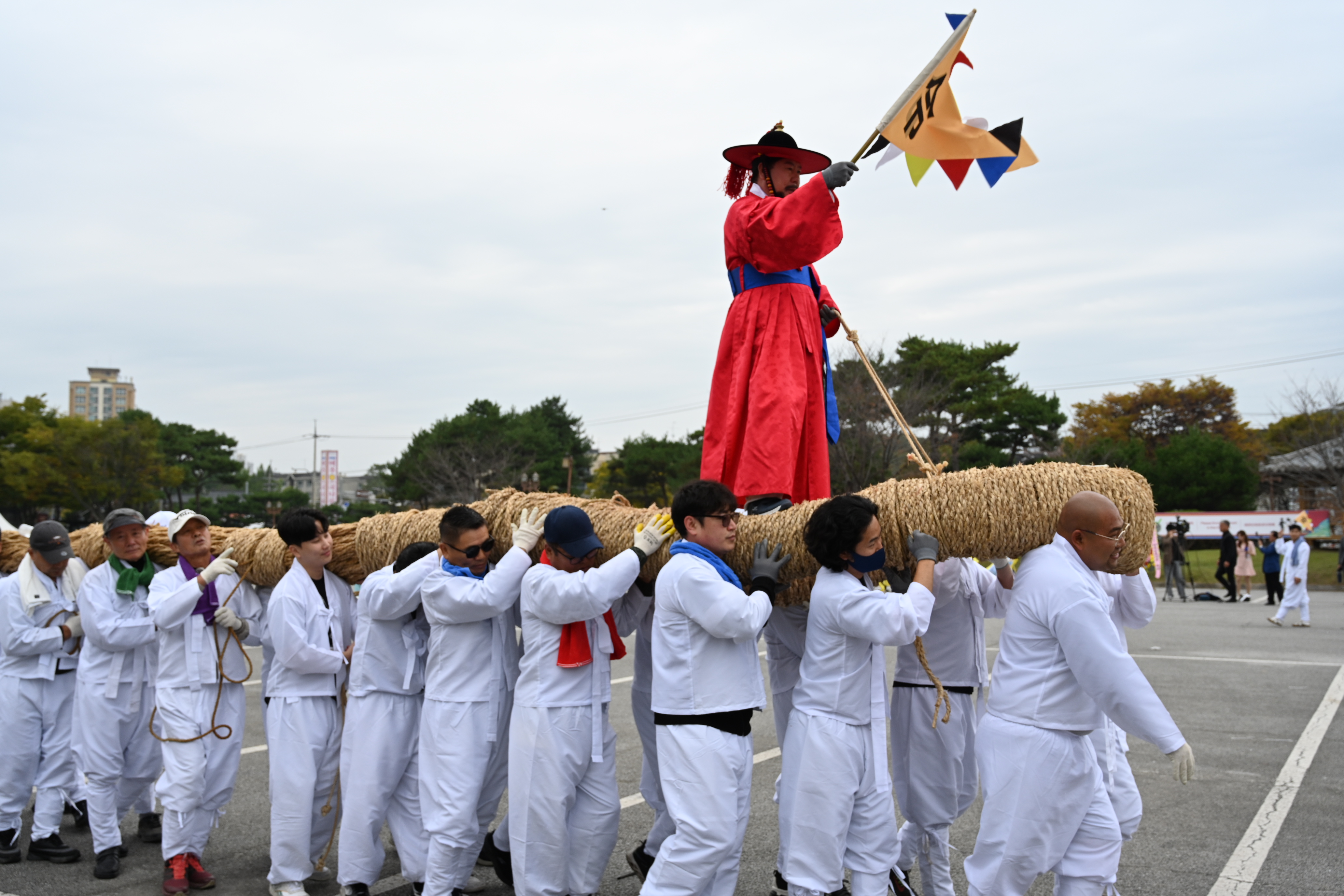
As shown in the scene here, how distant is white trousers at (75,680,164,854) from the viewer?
233 inches

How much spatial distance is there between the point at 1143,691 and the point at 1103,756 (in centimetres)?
103

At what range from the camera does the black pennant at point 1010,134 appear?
14.8 ft

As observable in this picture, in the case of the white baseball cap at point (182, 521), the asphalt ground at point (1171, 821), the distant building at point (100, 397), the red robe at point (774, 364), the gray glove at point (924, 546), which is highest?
the distant building at point (100, 397)

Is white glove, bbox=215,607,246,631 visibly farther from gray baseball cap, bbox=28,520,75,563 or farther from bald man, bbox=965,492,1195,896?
bald man, bbox=965,492,1195,896

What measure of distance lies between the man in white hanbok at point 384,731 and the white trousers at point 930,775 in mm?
2548

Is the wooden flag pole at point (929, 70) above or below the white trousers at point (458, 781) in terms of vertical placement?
above

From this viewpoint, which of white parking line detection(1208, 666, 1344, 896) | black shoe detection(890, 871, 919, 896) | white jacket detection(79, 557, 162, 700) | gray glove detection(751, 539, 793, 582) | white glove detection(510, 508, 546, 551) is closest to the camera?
gray glove detection(751, 539, 793, 582)

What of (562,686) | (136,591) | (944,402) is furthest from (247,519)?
(562,686)

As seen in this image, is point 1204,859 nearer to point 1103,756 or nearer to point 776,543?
point 1103,756

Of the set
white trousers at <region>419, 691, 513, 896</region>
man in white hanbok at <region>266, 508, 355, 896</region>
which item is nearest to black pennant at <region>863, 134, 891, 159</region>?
white trousers at <region>419, 691, 513, 896</region>

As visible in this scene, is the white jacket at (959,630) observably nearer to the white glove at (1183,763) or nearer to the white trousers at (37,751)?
the white glove at (1183,763)

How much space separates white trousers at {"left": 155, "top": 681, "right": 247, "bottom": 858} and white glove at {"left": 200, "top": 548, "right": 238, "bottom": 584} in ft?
2.16

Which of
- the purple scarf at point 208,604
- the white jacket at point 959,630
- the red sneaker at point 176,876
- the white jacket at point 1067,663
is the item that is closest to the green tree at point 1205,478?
the white jacket at point 959,630

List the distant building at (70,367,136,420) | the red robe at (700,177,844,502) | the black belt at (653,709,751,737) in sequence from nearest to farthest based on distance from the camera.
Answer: the black belt at (653,709,751,737) → the red robe at (700,177,844,502) → the distant building at (70,367,136,420)
